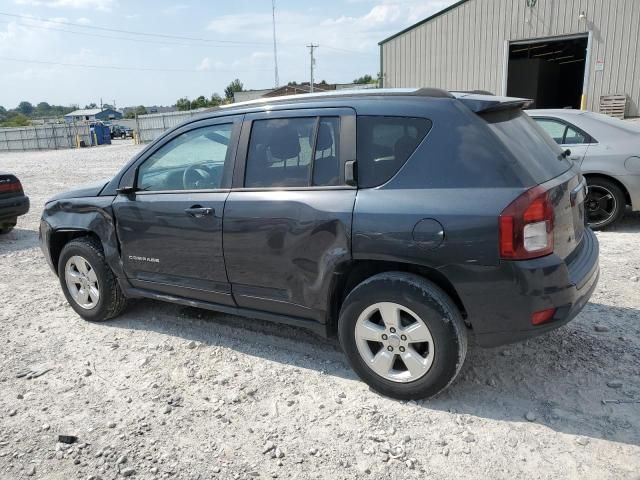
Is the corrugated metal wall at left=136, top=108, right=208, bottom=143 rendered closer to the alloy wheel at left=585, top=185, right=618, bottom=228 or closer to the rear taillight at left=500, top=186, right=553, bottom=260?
the alloy wheel at left=585, top=185, right=618, bottom=228

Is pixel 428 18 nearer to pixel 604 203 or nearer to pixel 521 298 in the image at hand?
pixel 604 203

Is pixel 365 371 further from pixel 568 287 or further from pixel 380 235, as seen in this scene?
pixel 568 287

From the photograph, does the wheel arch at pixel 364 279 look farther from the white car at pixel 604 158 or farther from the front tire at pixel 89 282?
the white car at pixel 604 158

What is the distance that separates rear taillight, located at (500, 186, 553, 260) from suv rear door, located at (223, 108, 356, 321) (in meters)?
0.88

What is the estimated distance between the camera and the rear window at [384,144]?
300 centimetres

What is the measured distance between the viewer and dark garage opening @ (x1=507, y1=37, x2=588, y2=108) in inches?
904

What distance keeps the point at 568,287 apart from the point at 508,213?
22.3 inches

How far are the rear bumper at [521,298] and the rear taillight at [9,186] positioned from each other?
7.70 m

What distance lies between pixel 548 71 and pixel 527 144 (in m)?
28.9

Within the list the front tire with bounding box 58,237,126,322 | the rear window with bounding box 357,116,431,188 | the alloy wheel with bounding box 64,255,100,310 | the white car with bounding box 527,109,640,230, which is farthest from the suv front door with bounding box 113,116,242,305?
the white car with bounding box 527,109,640,230

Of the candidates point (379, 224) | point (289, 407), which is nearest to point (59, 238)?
point (289, 407)

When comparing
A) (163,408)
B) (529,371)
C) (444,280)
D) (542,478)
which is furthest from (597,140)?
(163,408)

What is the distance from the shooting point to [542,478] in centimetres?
248

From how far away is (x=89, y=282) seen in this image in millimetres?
4504
